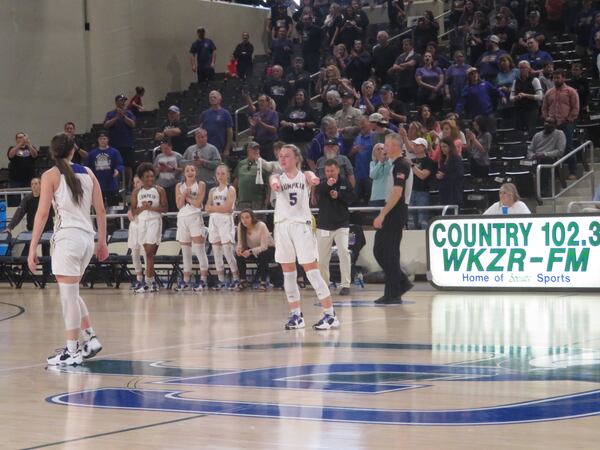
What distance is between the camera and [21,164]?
23453mm

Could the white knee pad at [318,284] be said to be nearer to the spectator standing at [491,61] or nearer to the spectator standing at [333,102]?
the spectator standing at [333,102]

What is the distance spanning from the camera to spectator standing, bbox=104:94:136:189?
929 inches

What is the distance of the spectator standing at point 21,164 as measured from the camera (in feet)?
76.5

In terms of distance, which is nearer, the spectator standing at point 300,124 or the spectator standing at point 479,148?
the spectator standing at point 479,148

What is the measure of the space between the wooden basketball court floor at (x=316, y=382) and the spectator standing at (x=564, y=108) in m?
5.72

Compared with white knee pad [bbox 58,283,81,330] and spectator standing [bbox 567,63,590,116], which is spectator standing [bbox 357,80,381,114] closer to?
spectator standing [bbox 567,63,590,116]

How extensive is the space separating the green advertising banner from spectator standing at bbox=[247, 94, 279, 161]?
5.17 m

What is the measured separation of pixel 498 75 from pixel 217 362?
1298 centimetres

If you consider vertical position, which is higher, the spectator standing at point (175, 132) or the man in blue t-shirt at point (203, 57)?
the man in blue t-shirt at point (203, 57)

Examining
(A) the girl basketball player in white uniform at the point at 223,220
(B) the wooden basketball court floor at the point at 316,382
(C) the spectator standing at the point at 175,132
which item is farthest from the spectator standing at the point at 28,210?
(B) the wooden basketball court floor at the point at 316,382

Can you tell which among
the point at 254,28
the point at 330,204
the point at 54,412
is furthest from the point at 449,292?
the point at 254,28

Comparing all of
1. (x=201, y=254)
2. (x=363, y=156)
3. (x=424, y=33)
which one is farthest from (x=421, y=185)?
(x=424, y=33)

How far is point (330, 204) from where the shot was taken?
15.8m

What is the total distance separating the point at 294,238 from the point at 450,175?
6799 mm
